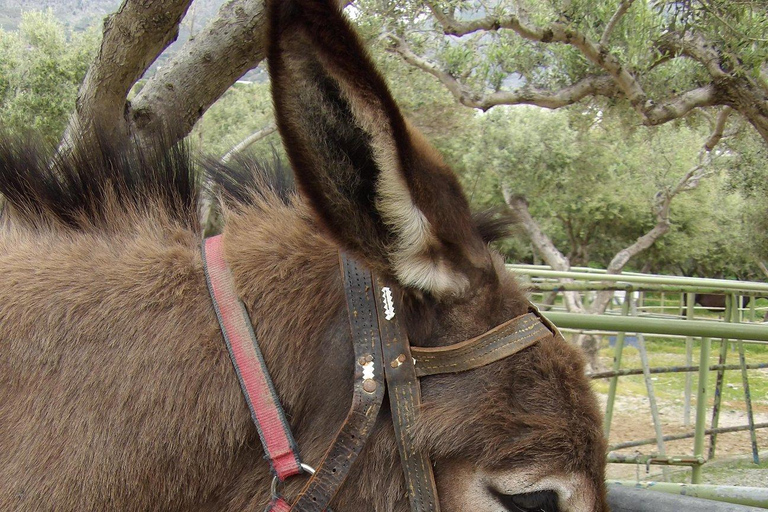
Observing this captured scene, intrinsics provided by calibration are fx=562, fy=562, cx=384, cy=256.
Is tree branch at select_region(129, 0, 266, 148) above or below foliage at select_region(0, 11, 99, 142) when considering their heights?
below


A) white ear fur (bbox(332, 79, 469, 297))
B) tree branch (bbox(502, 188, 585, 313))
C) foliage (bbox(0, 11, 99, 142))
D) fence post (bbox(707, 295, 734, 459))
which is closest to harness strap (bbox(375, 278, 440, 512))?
white ear fur (bbox(332, 79, 469, 297))

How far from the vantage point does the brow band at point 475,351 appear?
1.36 m

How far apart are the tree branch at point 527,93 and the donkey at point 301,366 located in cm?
948

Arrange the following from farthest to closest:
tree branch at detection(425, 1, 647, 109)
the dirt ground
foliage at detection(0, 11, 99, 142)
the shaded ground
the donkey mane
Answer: foliage at detection(0, 11, 99, 142) < tree branch at detection(425, 1, 647, 109) < the shaded ground < the dirt ground < the donkey mane

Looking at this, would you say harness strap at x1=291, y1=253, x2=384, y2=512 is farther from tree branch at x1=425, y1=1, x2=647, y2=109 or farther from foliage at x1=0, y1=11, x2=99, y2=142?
foliage at x1=0, y1=11, x2=99, y2=142

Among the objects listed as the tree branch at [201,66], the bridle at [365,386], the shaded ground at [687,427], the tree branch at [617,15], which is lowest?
the shaded ground at [687,427]

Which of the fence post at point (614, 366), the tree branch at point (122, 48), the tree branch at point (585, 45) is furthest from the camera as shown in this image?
the tree branch at point (585, 45)

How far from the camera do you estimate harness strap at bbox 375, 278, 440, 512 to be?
1343 mm

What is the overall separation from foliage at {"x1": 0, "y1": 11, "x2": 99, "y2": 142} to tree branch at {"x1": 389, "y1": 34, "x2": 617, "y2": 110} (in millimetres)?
7930

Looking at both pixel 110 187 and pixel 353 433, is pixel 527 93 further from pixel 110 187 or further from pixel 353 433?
pixel 353 433

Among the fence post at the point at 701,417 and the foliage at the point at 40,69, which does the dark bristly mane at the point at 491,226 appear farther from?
the foliage at the point at 40,69

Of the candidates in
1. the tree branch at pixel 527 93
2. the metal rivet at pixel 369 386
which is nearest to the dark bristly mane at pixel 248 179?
the metal rivet at pixel 369 386

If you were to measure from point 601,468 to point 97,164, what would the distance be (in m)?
1.70

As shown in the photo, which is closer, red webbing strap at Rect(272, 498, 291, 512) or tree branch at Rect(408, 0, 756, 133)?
red webbing strap at Rect(272, 498, 291, 512)
